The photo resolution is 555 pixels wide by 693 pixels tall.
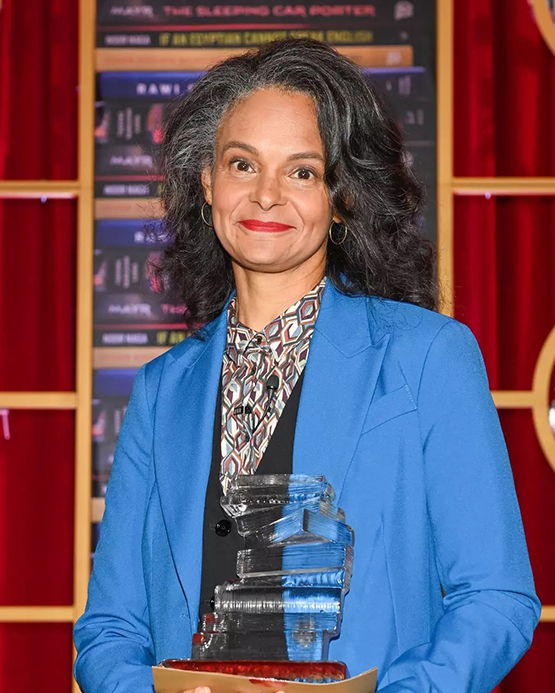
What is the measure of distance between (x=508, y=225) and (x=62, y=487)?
1.54 metres

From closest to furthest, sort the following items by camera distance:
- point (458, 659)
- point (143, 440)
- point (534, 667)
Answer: point (458, 659)
point (143, 440)
point (534, 667)

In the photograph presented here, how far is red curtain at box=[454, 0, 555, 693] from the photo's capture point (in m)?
3.44

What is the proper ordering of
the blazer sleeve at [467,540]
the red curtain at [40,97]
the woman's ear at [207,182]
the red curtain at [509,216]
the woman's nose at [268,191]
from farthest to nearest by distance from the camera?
1. the red curtain at [40,97]
2. the red curtain at [509,216]
3. the woman's ear at [207,182]
4. the woman's nose at [268,191]
5. the blazer sleeve at [467,540]

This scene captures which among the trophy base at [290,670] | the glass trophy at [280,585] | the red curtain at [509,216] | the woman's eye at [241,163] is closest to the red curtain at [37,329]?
the red curtain at [509,216]

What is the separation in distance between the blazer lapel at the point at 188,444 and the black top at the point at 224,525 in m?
0.01

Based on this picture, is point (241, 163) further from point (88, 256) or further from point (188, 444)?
point (88, 256)

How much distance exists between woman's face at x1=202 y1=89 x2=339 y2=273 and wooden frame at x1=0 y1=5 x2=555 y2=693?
156 cm

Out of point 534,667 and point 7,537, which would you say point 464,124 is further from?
point 7,537

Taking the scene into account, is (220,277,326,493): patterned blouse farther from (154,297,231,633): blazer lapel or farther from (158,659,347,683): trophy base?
(158,659,347,683): trophy base

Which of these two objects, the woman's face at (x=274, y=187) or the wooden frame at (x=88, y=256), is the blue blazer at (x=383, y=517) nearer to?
the woman's face at (x=274, y=187)

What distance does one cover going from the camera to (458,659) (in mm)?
1541

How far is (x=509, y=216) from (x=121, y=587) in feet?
6.67

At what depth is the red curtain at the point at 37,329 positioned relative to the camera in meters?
3.48

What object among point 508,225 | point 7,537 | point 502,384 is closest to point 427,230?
point 508,225
